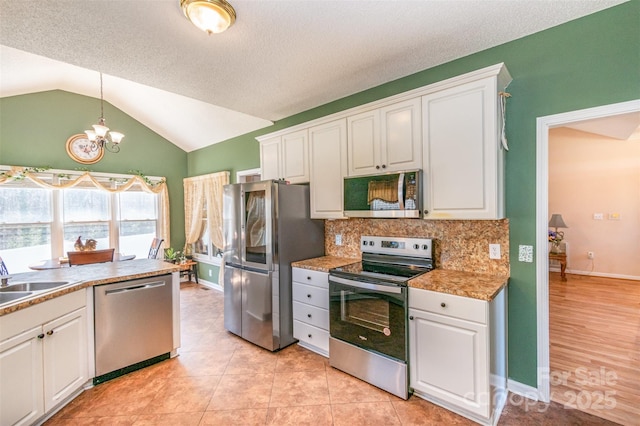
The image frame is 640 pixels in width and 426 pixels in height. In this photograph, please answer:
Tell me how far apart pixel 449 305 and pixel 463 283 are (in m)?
0.23

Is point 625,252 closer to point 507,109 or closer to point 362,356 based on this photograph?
point 507,109

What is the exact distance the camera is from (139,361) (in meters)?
2.59

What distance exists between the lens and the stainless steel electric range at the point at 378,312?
6.97 feet

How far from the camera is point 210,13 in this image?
1.70 meters

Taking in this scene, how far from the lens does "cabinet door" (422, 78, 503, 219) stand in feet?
6.61

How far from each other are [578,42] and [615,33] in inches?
7.1

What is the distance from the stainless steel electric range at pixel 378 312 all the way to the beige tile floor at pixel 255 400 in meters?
0.14

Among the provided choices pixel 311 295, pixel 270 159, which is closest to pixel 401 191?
pixel 311 295

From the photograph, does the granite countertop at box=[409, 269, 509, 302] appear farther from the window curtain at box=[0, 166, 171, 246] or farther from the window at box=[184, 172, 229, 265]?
the window curtain at box=[0, 166, 171, 246]

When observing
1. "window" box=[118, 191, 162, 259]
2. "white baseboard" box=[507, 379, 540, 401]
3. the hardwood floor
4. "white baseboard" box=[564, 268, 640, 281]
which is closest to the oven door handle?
"white baseboard" box=[507, 379, 540, 401]

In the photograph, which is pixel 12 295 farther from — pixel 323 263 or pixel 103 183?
pixel 103 183

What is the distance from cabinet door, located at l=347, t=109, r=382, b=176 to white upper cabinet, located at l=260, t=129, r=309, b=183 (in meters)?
0.61

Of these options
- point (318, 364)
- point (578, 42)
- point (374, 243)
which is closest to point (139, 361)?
point (318, 364)

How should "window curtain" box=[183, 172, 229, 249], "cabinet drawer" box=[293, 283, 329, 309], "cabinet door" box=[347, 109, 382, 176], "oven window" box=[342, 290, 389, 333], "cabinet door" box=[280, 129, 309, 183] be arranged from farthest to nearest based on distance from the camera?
"window curtain" box=[183, 172, 229, 249], "cabinet door" box=[280, 129, 309, 183], "cabinet drawer" box=[293, 283, 329, 309], "cabinet door" box=[347, 109, 382, 176], "oven window" box=[342, 290, 389, 333]
